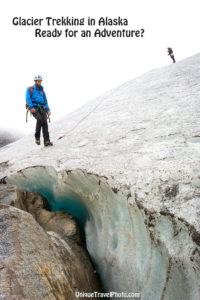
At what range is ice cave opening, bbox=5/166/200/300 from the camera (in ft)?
5.83

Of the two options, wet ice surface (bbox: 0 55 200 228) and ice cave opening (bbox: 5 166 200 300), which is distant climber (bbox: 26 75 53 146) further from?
ice cave opening (bbox: 5 166 200 300)

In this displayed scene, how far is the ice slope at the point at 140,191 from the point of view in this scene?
6.00 ft

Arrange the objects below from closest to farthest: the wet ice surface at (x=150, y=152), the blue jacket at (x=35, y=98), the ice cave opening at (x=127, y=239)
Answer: the ice cave opening at (x=127, y=239), the wet ice surface at (x=150, y=152), the blue jacket at (x=35, y=98)

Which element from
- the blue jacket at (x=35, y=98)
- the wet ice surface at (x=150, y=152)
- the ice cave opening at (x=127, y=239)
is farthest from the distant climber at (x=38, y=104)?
the ice cave opening at (x=127, y=239)

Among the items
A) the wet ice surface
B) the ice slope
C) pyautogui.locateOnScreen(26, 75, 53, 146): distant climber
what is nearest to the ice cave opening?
the ice slope

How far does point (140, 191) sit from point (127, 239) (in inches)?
29.9

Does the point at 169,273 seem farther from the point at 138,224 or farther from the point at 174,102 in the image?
the point at 174,102

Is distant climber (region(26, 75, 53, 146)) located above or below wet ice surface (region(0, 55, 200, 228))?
above

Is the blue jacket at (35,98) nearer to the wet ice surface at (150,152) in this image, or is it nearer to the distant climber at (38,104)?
the distant climber at (38,104)

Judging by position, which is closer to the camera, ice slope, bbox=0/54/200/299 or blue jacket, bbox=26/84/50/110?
ice slope, bbox=0/54/200/299

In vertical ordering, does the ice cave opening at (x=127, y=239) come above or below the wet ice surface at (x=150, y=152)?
below

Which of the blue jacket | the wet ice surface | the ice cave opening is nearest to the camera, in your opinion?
the ice cave opening

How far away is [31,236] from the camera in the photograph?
6.41ft

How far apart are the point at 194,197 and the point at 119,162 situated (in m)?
1.23
